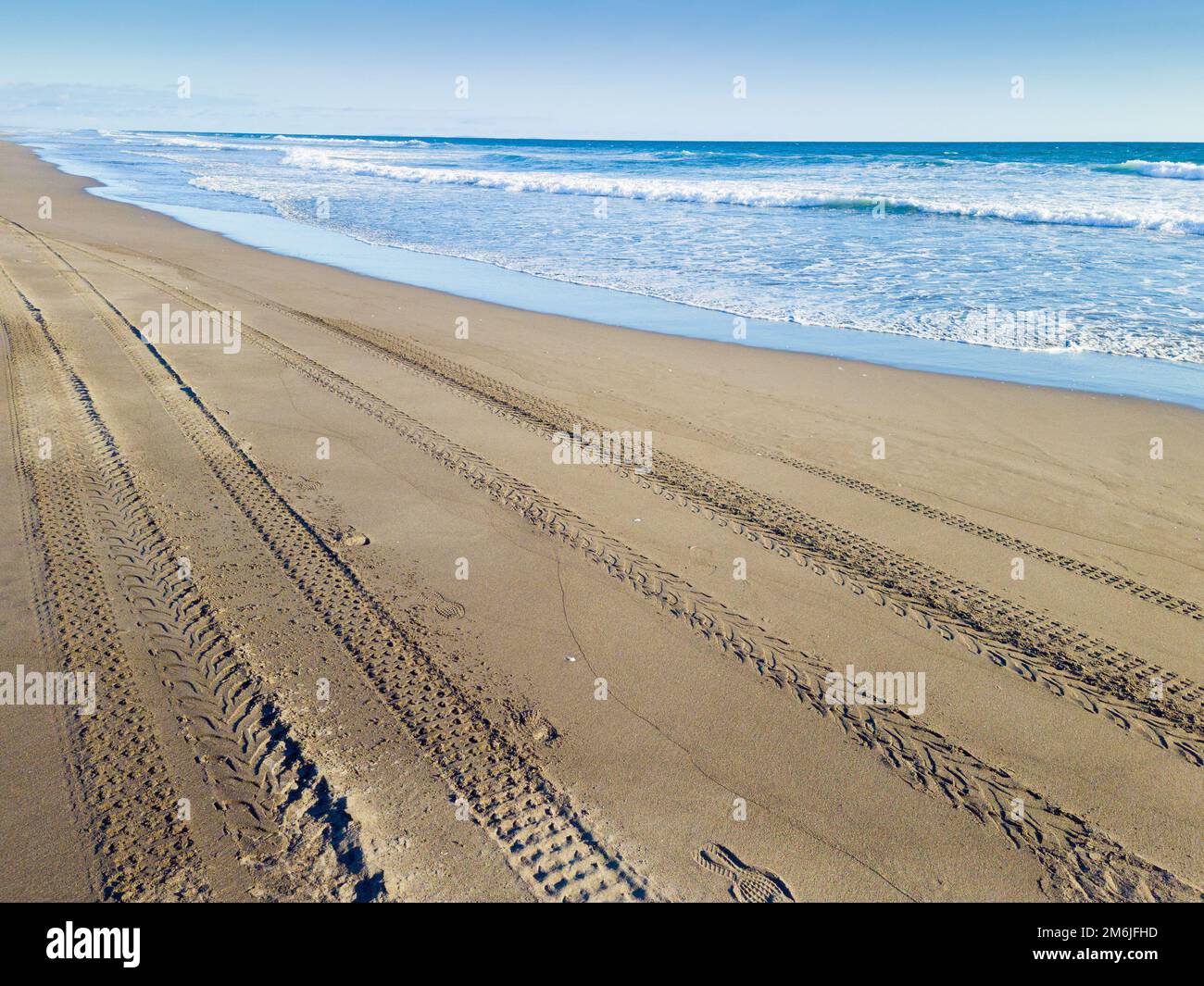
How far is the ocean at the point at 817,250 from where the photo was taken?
11641 millimetres

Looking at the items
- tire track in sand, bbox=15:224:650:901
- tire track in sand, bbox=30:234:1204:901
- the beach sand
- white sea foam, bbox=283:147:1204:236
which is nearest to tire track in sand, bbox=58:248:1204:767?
the beach sand

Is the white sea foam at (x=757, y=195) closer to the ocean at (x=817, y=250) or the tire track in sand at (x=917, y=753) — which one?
the ocean at (x=817, y=250)

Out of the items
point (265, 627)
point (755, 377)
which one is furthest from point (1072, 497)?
point (265, 627)

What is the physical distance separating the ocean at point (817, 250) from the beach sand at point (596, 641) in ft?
9.90

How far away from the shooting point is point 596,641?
479 centimetres

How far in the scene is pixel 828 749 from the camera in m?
3.95

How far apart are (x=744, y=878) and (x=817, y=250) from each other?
19.0 meters

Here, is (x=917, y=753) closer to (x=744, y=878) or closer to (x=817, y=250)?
(x=744, y=878)

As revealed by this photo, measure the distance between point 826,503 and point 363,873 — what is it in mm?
4714

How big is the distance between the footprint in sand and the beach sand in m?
0.02

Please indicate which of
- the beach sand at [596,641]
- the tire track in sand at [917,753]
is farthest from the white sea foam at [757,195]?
the tire track in sand at [917,753]

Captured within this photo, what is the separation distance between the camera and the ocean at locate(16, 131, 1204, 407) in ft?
38.2
